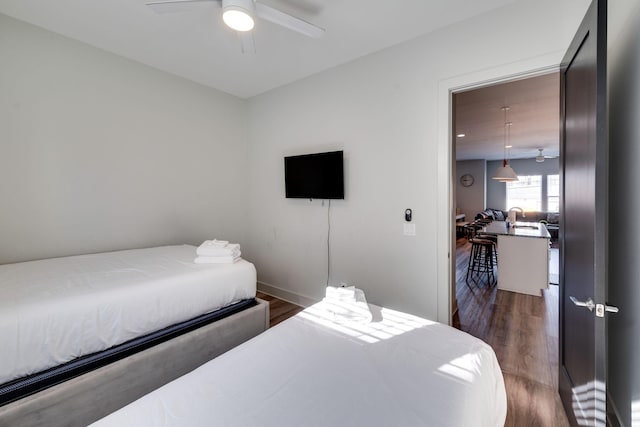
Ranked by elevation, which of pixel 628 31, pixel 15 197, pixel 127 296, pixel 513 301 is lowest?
pixel 513 301

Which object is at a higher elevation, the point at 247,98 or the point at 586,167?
the point at 247,98

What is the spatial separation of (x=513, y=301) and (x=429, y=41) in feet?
11.1

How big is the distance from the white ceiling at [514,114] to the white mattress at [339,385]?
10.1 feet

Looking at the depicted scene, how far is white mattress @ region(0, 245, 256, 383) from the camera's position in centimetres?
133

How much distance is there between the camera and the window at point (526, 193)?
381 inches

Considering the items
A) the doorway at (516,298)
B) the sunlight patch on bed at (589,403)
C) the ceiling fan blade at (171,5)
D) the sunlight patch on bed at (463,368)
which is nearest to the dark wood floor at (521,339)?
the doorway at (516,298)

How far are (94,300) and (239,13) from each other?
1893mm

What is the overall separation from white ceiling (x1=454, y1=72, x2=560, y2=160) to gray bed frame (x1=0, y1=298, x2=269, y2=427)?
Answer: 3.54 metres

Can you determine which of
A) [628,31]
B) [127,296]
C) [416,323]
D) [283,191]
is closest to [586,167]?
[628,31]

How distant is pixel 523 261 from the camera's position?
13.0 ft

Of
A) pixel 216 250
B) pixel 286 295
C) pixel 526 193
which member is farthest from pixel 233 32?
pixel 526 193

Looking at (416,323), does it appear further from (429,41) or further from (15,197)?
(15,197)

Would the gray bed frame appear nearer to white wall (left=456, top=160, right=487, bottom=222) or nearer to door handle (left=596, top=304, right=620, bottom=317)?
door handle (left=596, top=304, right=620, bottom=317)

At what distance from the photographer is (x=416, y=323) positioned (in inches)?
60.1
